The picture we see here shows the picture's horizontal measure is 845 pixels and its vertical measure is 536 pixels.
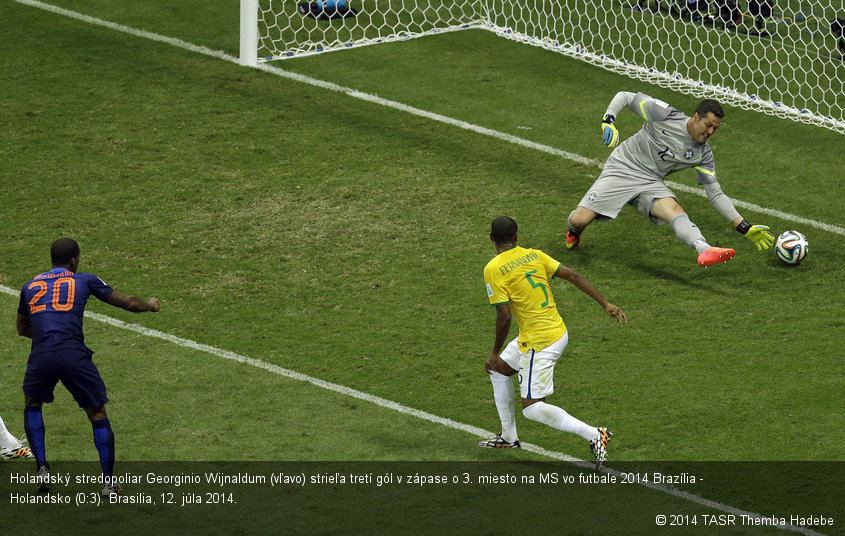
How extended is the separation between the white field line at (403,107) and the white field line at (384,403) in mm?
5344

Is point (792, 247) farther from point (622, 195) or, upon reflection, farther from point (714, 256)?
point (622, 195)

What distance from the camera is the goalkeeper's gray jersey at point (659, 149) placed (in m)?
11.6

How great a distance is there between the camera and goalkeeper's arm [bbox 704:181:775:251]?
1158 cm

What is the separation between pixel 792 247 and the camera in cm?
1174

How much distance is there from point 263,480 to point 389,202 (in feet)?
18.2

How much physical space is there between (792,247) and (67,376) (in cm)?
701

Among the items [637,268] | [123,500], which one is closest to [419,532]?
[123,500]

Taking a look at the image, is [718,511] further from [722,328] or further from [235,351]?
[235,351]

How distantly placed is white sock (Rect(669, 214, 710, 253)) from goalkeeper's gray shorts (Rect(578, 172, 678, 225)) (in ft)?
0.94

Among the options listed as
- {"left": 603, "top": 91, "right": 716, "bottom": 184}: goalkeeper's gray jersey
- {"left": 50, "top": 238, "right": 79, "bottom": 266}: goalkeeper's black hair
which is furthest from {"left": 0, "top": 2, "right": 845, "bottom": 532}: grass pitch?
{"left": 50, "top": 238, "right": 79, "bottom": 266}: goalkeeper's black hair

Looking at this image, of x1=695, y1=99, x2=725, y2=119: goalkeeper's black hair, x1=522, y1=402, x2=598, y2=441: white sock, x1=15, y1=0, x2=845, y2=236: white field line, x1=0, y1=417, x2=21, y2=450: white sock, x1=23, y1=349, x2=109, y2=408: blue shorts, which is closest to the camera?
x1=23, y1=349, x2=109, y2=408: blue shorts

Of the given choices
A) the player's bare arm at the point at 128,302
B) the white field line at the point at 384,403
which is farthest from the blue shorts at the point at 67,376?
the white field line at the point at 384,403

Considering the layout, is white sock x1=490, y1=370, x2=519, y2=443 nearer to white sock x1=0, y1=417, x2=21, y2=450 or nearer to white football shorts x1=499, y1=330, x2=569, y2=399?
white football shorts x1=499, y1=330, x2=569, y2=399

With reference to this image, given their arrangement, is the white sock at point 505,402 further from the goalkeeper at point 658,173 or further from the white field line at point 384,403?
the goalkeeper at point 658,173
